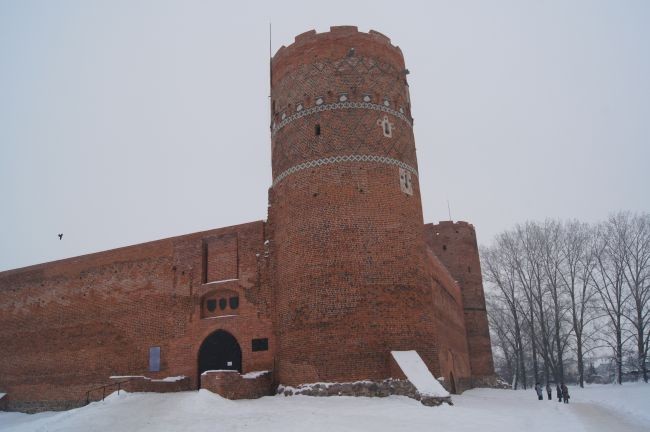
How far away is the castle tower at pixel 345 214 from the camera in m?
16.7

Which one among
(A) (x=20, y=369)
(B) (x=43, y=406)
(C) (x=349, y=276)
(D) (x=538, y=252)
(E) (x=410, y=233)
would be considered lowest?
(B) (x=43, y=406)

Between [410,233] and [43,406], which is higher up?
[410,233]

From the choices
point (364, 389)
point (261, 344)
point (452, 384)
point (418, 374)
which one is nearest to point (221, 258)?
point (261, 344)

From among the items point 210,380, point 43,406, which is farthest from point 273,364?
point 43,406

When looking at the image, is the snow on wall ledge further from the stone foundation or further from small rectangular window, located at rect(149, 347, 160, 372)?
small rectangular window, located at rect(149, 347, 160, 372)

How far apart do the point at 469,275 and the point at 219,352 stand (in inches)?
760

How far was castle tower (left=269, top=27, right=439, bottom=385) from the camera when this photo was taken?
658 inches

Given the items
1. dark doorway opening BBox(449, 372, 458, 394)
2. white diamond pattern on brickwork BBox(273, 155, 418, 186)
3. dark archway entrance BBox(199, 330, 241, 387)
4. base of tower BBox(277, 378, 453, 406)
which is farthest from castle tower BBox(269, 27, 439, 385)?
dark doorway opening BBox(449, 372, 458, 394)

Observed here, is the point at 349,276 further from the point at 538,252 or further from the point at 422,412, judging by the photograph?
the point at 538,252

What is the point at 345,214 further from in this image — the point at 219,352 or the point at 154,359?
the point at 154,359

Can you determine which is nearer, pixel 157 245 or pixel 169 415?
pixel 169 415

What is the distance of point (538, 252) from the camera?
3744 centimetres

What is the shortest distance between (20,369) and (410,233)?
17.8m

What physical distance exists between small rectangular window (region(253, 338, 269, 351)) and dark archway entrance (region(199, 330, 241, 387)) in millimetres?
794
